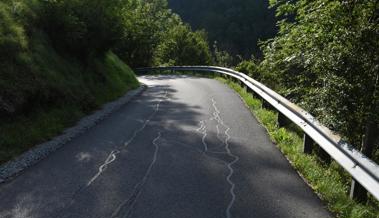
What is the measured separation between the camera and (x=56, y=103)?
10930 mm

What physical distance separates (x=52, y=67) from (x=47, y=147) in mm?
5141

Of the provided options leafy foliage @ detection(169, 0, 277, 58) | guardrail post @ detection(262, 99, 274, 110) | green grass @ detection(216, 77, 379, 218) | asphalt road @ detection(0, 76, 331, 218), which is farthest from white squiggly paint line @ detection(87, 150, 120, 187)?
leafy foliage @ detection(169, 0, 277, 58)

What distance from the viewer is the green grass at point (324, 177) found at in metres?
5.10

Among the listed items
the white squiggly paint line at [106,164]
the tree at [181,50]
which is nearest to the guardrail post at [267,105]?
the white squiggly paint line at [106,164]

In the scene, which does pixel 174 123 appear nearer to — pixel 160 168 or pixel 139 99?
pixel 160 168

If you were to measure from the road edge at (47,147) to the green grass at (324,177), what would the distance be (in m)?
4.15

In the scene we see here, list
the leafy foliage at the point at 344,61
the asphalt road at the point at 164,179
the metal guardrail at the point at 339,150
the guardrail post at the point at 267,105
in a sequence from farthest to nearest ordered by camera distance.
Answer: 1. the guardrail post at the point at 267,105
2. the leafy foliage at the point at 344,61
3. the asphalt road at the point at 164,179
4. the metal guardrail at the point at 339,150

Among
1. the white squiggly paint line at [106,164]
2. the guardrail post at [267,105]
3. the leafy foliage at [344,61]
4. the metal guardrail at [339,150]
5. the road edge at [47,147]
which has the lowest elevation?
the road edge at [47,147]

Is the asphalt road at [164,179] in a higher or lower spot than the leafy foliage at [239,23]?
lower

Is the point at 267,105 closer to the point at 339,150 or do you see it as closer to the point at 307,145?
the point at 307,145

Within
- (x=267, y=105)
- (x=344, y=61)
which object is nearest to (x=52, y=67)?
(x=267, y=105)

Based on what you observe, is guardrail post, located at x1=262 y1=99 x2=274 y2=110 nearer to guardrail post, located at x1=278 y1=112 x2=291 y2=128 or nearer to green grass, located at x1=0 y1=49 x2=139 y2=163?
guardrail post, located at x1=278 y1=112 x2=291 y2=128

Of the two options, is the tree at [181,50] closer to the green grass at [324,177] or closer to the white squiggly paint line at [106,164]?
the green grass at [324,177]

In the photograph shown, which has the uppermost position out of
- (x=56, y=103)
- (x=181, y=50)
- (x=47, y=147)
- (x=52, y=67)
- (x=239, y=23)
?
(x=239, y=23)
